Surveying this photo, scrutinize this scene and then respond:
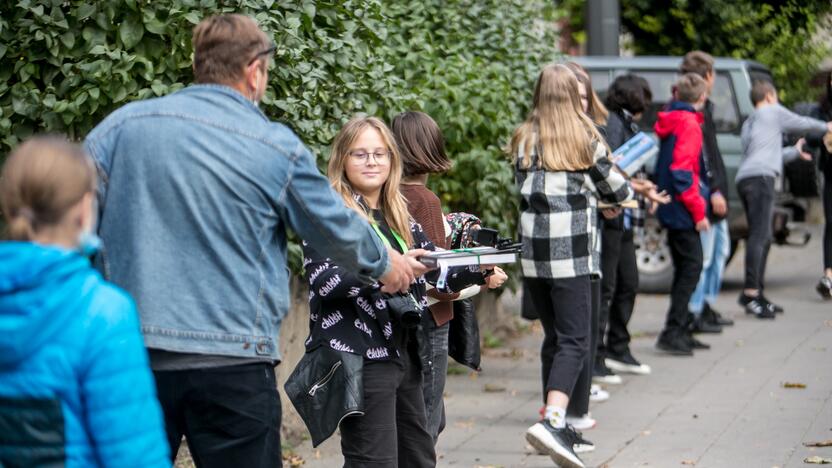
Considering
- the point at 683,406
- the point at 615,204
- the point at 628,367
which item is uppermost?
the point at 615,204

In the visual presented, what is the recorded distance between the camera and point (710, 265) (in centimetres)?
1011

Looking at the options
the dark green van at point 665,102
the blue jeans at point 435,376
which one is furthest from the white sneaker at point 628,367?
the blue jeans at point 435,376

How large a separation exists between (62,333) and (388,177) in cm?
206

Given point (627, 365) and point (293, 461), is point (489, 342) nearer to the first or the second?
point (627, 365)

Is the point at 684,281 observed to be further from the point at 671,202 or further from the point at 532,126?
the point at 532,126

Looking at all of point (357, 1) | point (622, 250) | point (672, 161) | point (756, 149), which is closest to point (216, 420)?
point (357, 1)

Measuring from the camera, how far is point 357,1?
629 cm

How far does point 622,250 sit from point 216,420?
5.26 metres

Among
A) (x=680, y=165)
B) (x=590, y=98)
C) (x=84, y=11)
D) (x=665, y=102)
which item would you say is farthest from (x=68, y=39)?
(x=665, y=102)

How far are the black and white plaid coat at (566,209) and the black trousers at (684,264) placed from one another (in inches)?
108

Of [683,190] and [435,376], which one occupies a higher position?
[435,376]

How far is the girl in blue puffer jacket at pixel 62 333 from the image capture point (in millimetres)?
2781

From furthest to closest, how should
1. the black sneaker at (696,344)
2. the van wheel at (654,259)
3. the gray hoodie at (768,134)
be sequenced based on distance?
the van wheel at (654,259) < the gray hoodie at (768,134) < the black sneaker at (696,344)

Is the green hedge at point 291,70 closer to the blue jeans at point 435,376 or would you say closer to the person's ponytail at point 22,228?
the blue jeans at point 435,376
